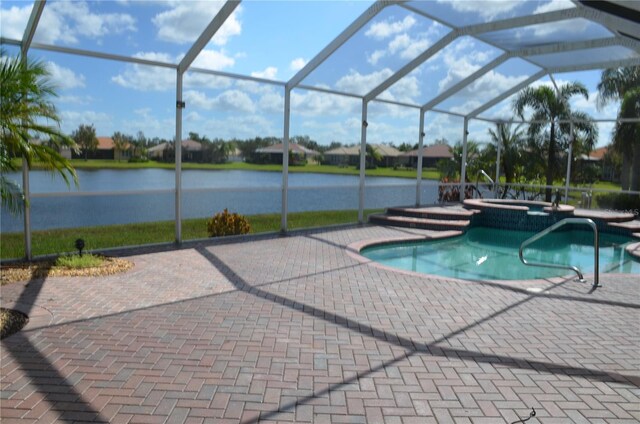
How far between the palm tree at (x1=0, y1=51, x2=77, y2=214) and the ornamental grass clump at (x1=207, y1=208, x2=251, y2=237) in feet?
12.3

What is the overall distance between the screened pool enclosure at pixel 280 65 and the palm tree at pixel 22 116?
123cm

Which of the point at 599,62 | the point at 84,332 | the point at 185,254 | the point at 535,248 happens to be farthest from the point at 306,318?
the point at 599,62

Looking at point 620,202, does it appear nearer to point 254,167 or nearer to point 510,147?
point 510,147

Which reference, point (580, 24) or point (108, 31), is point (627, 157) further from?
point (108, 31)

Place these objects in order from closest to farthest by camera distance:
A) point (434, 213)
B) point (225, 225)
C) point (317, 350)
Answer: point (317, 350) < point (225, 225) < point (434, 213)

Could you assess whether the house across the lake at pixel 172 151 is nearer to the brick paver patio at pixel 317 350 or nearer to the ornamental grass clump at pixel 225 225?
the ornamental grass clump at pixel 225 225

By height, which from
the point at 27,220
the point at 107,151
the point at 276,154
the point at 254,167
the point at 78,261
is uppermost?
the point at 276,154

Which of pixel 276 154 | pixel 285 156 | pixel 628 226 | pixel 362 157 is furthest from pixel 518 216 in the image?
pixel 276 154

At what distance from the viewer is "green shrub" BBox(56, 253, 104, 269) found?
6086mm

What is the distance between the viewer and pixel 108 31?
6.40 meters

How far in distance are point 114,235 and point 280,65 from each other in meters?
4.24

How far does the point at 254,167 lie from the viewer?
924 centimetres

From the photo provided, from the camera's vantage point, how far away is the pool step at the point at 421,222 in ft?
34.9

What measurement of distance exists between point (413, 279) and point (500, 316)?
4.88 ft
